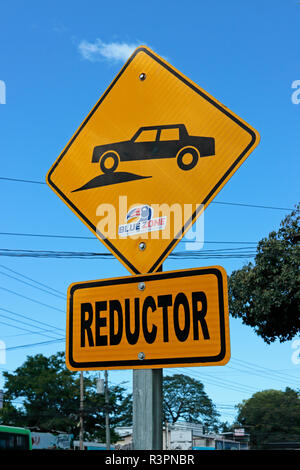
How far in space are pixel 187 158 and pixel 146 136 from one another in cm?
29

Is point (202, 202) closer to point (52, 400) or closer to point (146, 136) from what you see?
point (146, 136)

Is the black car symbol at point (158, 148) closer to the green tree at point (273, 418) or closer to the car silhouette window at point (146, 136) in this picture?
the car silhouette window at point (146, 136)

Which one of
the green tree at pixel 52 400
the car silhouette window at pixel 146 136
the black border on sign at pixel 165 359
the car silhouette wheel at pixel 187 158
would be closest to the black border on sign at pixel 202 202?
the black border on sign at pixel 165 359

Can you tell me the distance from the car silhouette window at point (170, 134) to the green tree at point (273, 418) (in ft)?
289

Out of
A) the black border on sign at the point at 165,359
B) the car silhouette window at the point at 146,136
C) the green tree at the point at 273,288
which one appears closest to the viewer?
the black border on sign at the point at 165,359

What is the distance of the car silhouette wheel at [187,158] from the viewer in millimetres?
2633

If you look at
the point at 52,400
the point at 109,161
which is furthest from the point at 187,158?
the point at 52,400

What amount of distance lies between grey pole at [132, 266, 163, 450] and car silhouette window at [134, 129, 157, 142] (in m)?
1.16

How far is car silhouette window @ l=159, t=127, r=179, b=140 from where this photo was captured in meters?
2.73

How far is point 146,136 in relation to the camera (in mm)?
2814

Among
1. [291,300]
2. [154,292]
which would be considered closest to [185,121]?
[154,292]

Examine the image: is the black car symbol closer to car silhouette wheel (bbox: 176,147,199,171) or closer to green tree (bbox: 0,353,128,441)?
car silhouette wheel (bbox: 176,147,199,171)

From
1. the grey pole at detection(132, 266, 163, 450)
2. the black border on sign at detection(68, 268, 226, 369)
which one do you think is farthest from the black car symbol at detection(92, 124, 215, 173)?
the grey pole at detection(132, 266, 163, 450)

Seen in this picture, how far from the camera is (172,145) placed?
271 centimetres
